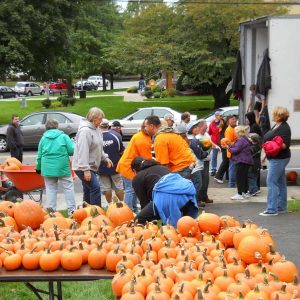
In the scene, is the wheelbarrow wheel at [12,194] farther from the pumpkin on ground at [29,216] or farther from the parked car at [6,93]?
the parked car at [6,93]

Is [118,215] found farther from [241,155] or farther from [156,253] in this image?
[241,155]

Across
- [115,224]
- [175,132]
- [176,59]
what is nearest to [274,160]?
[175,132]

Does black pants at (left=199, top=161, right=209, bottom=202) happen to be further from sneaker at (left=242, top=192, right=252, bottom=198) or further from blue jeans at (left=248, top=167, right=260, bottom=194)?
blue jeans at (left=248, top=167, right=260, bottom=194)

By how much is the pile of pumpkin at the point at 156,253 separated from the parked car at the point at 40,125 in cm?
1685

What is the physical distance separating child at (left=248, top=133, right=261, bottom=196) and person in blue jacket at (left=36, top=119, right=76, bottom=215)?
3816 millimetres

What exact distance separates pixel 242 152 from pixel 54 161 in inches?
147

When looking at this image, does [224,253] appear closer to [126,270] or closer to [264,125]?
[126,270]

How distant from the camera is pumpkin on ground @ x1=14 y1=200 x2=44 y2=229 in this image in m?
6.06

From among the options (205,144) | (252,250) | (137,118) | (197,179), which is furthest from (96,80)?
(252,250)

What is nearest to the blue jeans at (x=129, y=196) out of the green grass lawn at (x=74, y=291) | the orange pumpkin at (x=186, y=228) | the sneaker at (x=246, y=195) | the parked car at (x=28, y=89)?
the sneaker at (x=246, y=195)

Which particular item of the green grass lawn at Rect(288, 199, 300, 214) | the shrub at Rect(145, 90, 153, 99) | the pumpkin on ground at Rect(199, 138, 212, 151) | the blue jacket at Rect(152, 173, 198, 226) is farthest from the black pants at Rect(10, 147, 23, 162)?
the shrub at Rect(145, 90, 153, 99)

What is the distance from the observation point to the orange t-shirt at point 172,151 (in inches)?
359

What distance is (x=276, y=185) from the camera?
399 inches

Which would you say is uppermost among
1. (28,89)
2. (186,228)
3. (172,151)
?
(28,89)
